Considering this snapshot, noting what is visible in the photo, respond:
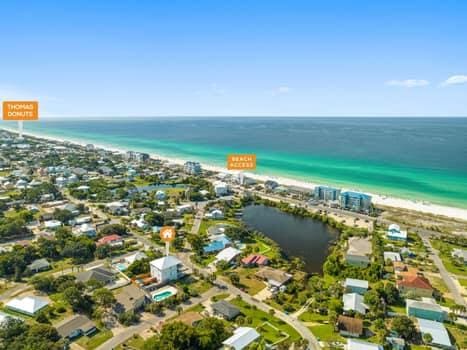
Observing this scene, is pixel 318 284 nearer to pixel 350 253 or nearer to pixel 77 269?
pixel 350 253

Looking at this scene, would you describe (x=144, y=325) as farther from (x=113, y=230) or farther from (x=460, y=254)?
(x=460, y=254)

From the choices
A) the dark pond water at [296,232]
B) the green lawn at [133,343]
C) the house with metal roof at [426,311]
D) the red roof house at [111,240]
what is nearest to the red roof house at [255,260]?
the dark pond water at [296,232]

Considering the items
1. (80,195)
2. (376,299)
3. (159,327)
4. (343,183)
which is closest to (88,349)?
(159,327)

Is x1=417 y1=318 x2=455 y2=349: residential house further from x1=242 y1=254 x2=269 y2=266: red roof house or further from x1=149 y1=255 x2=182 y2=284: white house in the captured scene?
Result: x1=149 y1=255 x2=182 y2=284: white house

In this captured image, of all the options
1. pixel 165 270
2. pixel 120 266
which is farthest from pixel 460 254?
pixel 120 266

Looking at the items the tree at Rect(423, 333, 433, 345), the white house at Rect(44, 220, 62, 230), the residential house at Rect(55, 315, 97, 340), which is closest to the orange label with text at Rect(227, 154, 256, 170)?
the white house at Rect(44, 220, 62, 230)

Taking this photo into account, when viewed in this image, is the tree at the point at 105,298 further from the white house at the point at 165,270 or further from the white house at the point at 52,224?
the white house at the point at 52,224
